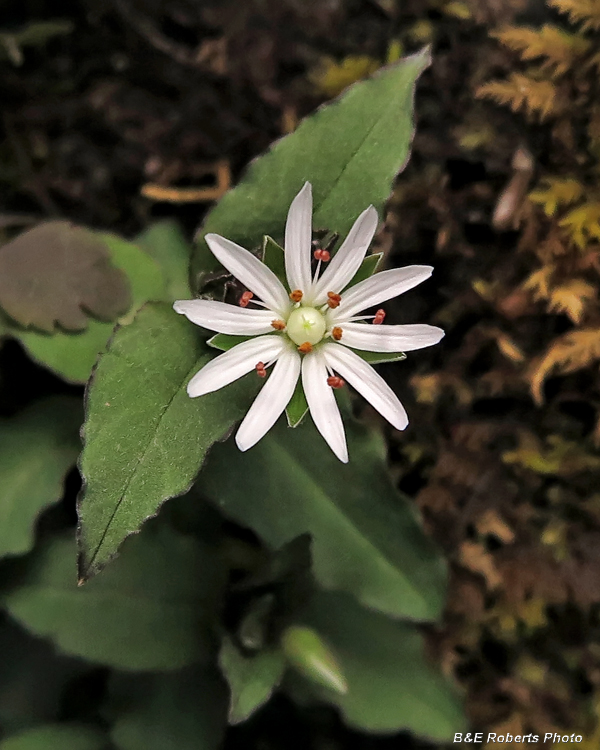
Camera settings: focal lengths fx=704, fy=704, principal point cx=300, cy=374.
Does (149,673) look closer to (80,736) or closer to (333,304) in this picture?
(80,736)

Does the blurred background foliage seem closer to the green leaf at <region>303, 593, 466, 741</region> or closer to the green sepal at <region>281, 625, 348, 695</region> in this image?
the green leaf at <region>303, 593, 466, 741</region>

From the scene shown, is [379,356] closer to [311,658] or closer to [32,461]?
[311,658]

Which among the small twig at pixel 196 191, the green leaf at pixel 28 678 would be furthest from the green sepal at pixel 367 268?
the green leaf at pixel 28 678

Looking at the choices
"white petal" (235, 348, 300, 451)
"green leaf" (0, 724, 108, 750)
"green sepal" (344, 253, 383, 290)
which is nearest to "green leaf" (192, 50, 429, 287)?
"green sepal" (344, 253, 383, 290)

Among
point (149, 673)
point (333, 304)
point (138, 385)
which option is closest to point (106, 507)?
point (138, 385)

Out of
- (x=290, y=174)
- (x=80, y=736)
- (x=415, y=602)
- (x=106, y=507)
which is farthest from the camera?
(x=80, y=736)

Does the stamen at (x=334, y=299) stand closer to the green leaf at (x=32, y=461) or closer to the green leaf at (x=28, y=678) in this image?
the green leaf at (x=32, y=461)
